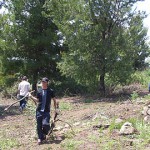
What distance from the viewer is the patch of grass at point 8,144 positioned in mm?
8844

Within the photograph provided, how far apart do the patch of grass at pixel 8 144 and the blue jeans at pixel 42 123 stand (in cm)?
68

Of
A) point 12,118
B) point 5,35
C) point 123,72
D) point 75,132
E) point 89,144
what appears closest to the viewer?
point 89,144

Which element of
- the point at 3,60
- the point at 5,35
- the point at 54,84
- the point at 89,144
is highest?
the point at 5,35

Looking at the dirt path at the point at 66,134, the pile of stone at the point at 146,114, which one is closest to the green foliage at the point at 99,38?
the dirt path at the point at 66,134

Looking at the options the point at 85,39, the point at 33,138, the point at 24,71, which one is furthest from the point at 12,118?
the point at 24,71

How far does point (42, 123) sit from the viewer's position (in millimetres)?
8852

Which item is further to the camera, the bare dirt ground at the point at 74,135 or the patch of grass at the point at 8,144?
the patch of grass at the point at 8,144

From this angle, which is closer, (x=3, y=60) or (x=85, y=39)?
(x=85, y=39)

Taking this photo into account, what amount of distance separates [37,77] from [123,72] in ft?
22.4

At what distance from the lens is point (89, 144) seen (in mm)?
8086

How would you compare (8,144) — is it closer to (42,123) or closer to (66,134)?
(42,123)

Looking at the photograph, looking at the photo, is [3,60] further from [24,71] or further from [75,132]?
[75,132]

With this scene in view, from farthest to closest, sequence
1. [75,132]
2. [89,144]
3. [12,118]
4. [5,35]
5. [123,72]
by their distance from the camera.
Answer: [5,35], [123,72], [12,118], [75,132], [89,144]

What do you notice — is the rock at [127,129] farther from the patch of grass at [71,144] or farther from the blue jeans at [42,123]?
the blue jeans at [42,123]
